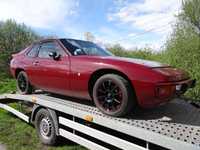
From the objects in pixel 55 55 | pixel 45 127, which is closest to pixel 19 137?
pixel 45 127

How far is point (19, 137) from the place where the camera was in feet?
19.2

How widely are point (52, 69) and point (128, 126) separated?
7.12ft

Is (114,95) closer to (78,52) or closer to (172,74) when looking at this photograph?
(172,74)

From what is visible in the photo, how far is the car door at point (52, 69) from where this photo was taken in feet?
16.5

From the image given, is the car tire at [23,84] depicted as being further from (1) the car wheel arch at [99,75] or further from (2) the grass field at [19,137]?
(1) the car wheel arch at [99,75]

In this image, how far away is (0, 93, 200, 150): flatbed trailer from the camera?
3.37m

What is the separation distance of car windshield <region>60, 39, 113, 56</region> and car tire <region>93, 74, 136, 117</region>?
3.33 ft

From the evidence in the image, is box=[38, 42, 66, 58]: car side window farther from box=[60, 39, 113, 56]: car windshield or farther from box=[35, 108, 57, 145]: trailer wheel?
box=[35, 108, 57, 145]: trailer wheel

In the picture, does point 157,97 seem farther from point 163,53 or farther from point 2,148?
point 163,53

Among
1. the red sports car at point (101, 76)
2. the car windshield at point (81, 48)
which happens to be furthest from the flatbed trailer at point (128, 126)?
the car windshield at point (81, 48)

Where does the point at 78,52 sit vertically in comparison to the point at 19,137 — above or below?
above

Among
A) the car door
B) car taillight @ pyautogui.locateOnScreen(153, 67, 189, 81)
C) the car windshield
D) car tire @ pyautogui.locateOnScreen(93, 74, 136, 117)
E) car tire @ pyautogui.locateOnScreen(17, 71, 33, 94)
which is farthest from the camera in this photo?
car tire @ pyautogui.locateOnScreen(17, 71, 33, 94)

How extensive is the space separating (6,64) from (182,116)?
20.6 meters

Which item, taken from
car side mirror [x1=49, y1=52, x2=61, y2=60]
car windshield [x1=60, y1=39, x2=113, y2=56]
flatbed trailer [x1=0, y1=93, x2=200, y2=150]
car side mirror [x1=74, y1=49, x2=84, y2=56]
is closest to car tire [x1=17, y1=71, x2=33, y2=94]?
flatbed trailer [x1=0, y1=93, x2=200, y2=150]
